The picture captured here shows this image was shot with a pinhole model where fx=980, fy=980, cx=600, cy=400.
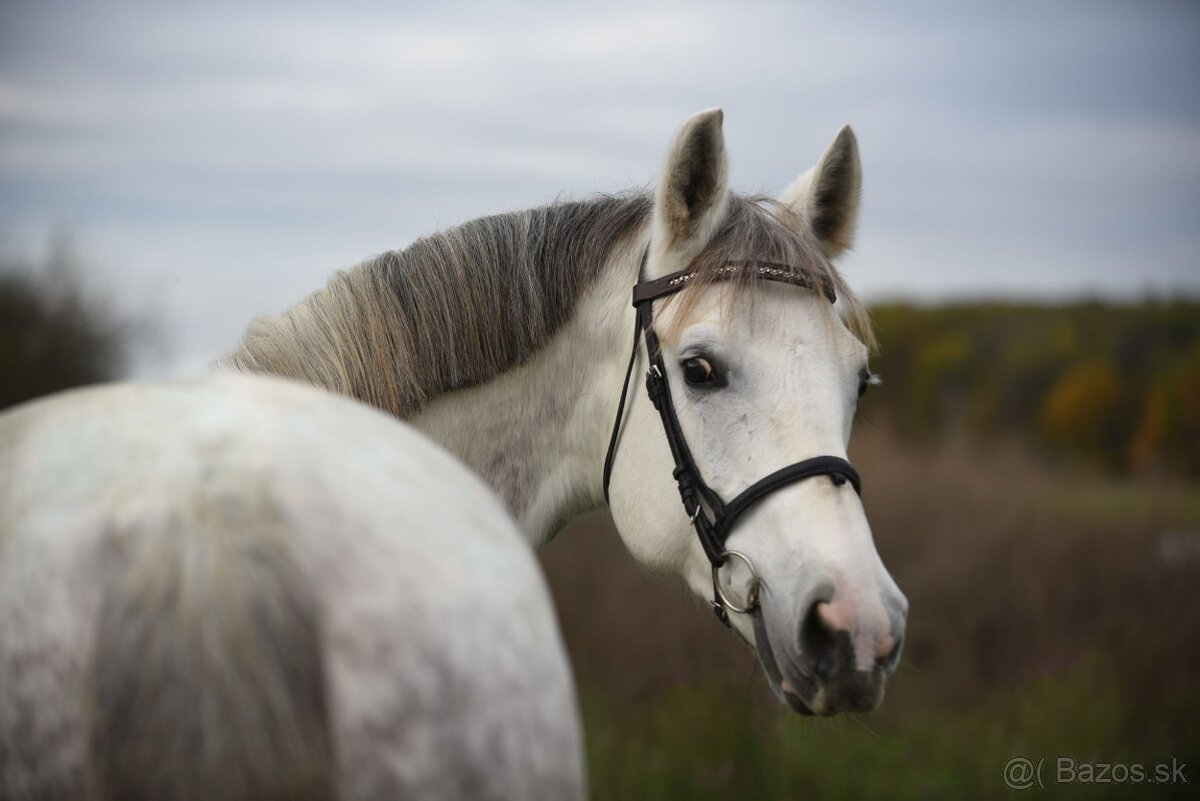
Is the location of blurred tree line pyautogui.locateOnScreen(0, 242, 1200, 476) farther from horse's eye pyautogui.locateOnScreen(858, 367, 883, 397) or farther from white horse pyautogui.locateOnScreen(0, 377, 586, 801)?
white horse pyautogui.locateOnScreen(0, 377, 586, 801)

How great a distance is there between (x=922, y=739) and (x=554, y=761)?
9036mm

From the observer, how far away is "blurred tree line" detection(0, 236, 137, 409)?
870 cm

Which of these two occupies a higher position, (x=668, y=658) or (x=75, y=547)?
(x=75, y=547)

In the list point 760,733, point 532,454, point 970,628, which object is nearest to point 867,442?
point 970,628

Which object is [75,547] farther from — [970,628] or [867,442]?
[867,442]

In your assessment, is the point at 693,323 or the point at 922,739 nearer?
the point at 693,323

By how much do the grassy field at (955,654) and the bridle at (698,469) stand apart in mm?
5373

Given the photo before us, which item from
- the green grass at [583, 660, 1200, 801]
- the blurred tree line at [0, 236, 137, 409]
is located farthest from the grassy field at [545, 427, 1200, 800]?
the blurred tree line at [0, 236, 137, 409]

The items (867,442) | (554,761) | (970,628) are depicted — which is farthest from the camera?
(867,442)

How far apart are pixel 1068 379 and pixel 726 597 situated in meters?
21.3

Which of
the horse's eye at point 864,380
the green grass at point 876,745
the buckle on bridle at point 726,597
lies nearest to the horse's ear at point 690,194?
the horse's eye at point 864,380

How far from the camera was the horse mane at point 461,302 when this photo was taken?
2771 mm

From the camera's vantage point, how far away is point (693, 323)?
2.60 m

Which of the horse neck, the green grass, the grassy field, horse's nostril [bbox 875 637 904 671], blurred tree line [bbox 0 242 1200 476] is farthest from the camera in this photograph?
blurred tree line [bbox 0 242 1200 476]
